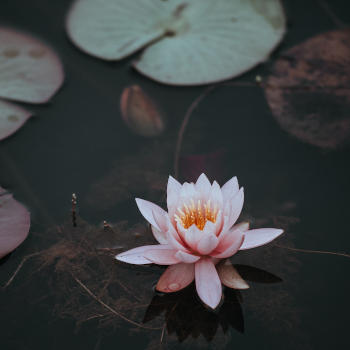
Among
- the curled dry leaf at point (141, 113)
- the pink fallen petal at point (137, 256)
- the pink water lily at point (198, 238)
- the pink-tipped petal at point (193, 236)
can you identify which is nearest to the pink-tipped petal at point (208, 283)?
the pink water lily at point (198, 238)

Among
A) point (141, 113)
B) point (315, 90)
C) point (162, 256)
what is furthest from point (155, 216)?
point (315, 90)

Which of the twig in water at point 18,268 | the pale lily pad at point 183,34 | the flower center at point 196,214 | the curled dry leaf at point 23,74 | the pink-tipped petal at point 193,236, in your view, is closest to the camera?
the pink-tipped petal at point 193,236

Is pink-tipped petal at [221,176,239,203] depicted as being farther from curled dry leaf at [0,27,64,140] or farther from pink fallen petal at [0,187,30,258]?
curled dry leaf at [0,27,64,140]

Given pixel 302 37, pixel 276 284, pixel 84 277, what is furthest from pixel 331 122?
pixel 84 277

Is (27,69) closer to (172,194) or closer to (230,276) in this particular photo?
(172,194)

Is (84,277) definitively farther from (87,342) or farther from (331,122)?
(331,122)

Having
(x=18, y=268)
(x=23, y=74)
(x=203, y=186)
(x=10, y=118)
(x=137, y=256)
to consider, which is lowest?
(x=18, y=268)

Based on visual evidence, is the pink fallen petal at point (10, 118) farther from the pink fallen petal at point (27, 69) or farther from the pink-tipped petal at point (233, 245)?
the pink-tipped petal at point (233, 245)

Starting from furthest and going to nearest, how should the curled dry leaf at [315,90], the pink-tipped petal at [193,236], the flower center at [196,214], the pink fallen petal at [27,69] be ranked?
the pink fallen petal at [27,69], the curled dry leaf at [315,90], the flower center at [196,214], the pink-tipped petal at [193,236]
